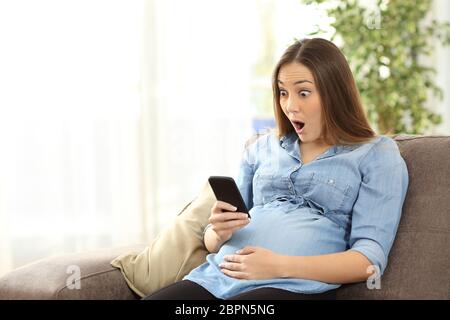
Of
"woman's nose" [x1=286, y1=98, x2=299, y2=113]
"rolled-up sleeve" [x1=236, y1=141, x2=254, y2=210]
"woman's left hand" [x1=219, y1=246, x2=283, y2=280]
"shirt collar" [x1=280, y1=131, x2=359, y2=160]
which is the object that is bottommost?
"woman's left hand" [x1=219, y1=246, x2=283, y2=280]

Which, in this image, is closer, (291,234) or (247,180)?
(291,234)

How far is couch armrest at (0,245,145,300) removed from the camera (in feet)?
5.24

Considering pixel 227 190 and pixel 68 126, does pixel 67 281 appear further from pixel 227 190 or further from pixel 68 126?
pixel 68 126

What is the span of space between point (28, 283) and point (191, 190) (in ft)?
6.08

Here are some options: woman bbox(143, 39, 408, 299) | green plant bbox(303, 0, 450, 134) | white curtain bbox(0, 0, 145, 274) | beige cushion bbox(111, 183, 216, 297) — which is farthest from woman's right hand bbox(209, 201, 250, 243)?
white curtain bbox(0, 0, 145, 274)

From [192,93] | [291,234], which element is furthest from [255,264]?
[192,93]

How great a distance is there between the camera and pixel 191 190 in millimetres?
3445

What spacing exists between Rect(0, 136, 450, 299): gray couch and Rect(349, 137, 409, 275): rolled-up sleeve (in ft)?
0.13

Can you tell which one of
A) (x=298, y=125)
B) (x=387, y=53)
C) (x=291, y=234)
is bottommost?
(x=291, y=234)

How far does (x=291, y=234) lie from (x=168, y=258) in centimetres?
37

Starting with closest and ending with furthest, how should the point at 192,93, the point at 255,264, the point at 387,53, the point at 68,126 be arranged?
the point at 255,264
the point at 387,53
the point at 68,126
the point at 192,93

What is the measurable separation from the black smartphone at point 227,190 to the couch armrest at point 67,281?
1.22 feet

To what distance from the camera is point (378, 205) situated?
157 cm

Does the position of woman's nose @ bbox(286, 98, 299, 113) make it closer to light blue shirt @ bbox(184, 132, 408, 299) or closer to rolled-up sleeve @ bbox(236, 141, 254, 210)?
light blue shirt @ bbox(184, 132, 408, 299)
